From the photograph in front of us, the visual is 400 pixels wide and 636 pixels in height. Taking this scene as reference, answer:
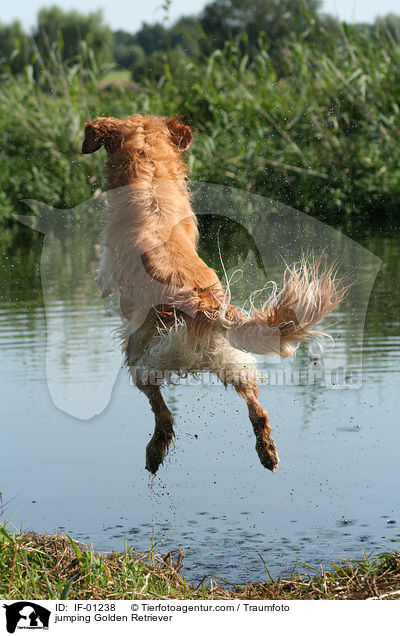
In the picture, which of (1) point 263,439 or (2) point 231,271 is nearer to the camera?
(1) point 263,439

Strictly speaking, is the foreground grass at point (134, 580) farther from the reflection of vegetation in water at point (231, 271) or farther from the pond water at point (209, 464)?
the reflection of vegetation in water at point (231, 271)

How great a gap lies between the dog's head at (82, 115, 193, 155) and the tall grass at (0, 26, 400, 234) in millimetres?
8309

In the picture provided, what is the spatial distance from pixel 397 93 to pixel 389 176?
5.45ft

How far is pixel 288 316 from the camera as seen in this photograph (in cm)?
412

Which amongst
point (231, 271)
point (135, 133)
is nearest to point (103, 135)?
point (135, 133)

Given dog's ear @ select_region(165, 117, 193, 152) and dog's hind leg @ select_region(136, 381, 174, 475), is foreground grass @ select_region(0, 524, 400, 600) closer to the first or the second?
dog's hind leg @ select_region(136, 381, 174, 475)

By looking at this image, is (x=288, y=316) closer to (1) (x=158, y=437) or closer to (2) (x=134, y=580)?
(1) (x=158, y=437)

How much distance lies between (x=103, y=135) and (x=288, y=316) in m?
2.03

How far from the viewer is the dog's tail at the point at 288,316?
4062 millimetres

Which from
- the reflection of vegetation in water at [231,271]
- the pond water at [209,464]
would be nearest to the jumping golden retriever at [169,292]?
the pond water at [209,464]

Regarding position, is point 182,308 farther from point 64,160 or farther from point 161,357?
point 64,160
